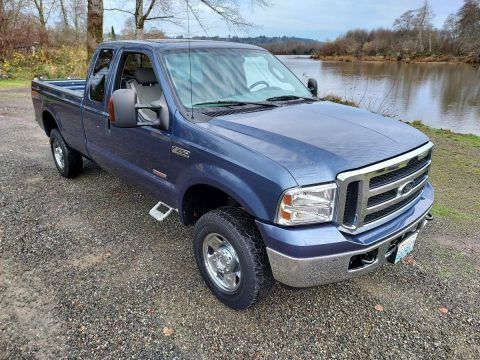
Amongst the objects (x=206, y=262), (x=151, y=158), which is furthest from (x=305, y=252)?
(x=151, y=158)

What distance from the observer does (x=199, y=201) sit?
10.7 ft

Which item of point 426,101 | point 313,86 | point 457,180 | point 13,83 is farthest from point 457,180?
point 13,83

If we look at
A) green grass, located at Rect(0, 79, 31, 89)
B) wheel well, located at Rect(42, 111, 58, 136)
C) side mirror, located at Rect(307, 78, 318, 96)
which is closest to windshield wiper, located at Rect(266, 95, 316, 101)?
side mirror, located at Rect(307, 78, 318, 96)

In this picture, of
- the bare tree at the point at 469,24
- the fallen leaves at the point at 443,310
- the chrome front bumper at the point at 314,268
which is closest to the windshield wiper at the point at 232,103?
the chrome front bumper at the point at 314,268

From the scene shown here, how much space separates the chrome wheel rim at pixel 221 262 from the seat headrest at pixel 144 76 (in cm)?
173

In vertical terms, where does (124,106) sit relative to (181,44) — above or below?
below

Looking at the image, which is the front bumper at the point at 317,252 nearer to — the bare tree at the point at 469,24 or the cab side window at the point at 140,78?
the cab side window at the point at 140,78

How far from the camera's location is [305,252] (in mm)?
2270

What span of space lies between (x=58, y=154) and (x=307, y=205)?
179 inches

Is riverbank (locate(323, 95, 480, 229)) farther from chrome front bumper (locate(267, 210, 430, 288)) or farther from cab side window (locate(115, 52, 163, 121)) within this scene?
cab side window (locate(115, 52, 163, 121))

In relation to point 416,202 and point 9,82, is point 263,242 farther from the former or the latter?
point 9,82

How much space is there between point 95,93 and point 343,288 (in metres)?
3.30

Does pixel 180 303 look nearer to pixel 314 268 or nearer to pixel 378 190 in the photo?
pixel 314 268

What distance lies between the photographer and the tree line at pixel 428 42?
54.9m
